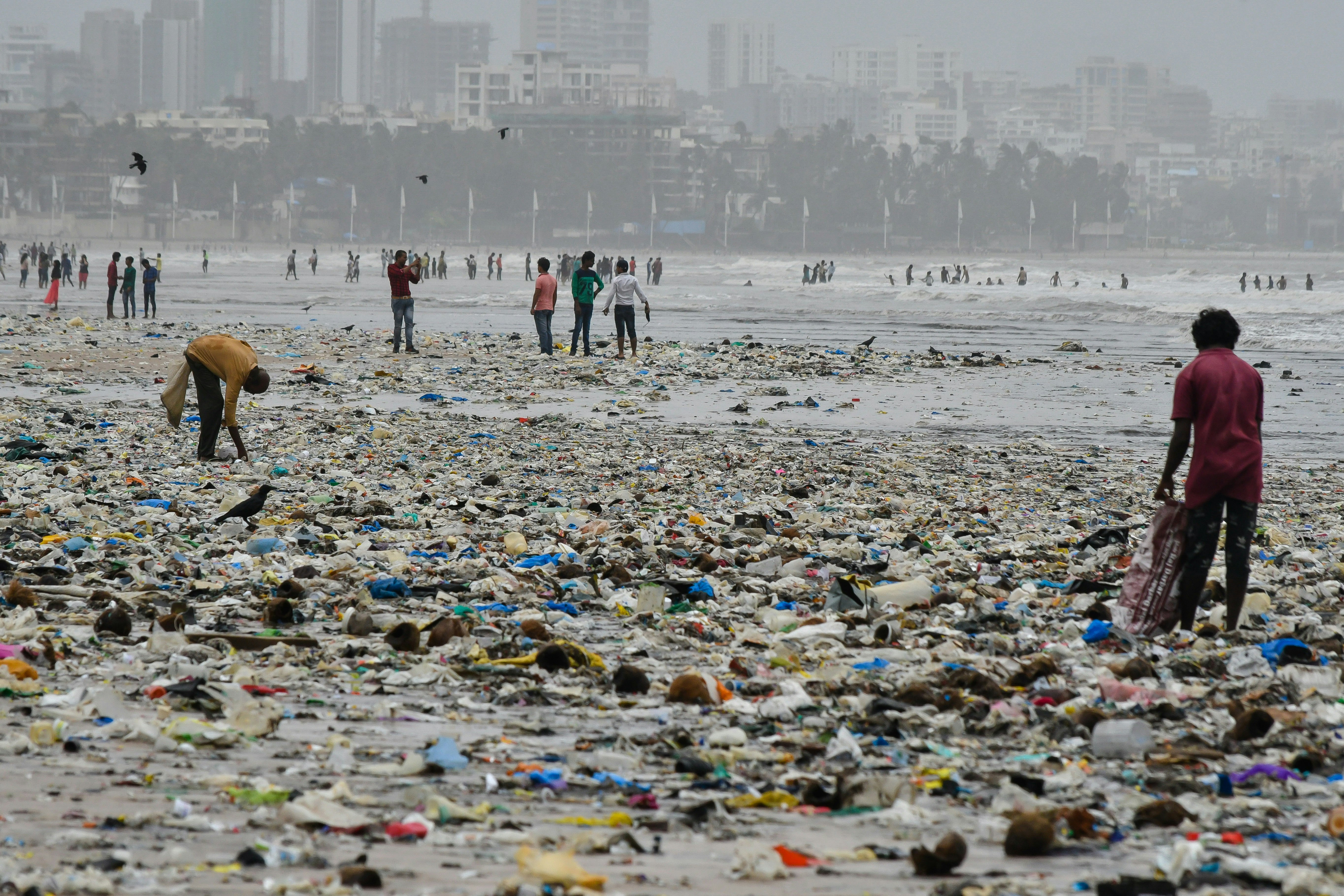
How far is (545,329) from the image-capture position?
19.2 m

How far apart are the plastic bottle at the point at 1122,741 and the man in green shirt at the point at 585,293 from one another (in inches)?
554

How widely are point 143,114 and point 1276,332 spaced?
17744 cm

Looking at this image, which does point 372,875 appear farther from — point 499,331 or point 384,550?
point 499,331

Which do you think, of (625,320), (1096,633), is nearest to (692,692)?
(1096,633)

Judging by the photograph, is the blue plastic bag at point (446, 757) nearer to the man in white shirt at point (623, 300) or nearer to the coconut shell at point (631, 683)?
the coconut shell at point (631, 683)

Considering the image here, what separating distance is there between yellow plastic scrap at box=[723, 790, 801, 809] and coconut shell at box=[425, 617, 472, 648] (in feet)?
6.35

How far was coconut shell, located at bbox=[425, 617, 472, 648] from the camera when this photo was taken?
5562 millimetres

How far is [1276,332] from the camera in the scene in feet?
106

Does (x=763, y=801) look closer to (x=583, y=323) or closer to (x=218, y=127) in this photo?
(x=583, y=323)

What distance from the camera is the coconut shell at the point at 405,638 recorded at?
5.50m

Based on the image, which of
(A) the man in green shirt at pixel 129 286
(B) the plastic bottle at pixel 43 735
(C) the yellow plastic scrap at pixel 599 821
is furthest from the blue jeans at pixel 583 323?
(C) the yellow plastic scrap at pixel 599 821

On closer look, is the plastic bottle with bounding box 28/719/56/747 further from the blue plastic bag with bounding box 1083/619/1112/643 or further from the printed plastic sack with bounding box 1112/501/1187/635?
the printed plastic sack with bounding box 1112/501/1187/635

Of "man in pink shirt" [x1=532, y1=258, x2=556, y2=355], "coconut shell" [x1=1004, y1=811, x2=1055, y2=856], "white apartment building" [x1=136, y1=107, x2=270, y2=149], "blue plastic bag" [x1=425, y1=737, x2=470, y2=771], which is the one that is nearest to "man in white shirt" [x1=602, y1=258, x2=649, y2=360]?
"man in pink shirt" [x1=532, y1=258, x2=556, y2=355]

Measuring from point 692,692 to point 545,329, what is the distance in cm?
1457
